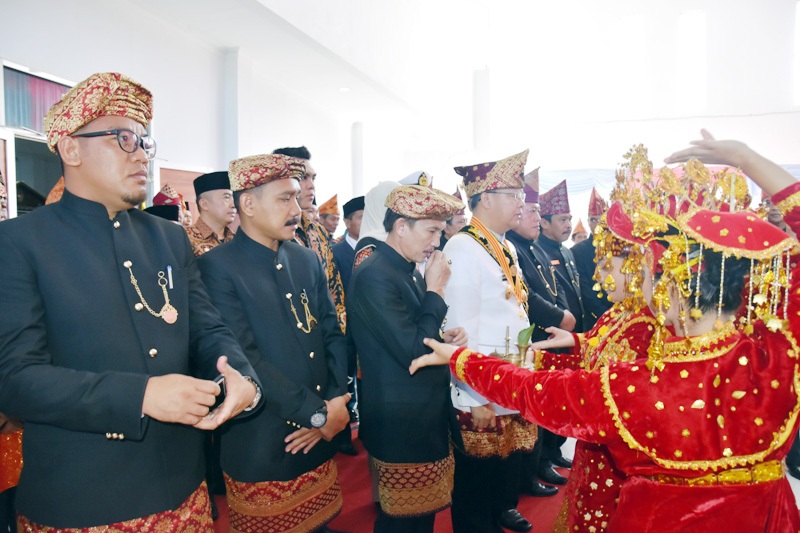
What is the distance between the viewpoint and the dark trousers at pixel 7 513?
2.31m

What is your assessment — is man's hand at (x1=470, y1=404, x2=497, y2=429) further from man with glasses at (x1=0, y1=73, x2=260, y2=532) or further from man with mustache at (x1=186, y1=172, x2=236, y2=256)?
man with mustache at (x1=186, y1=172, x2=236, y2=256)

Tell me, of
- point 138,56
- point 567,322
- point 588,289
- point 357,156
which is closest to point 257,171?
point 567,322

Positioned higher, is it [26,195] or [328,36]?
[328,36]

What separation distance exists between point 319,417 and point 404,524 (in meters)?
0.67

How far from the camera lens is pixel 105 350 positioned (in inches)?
54.5

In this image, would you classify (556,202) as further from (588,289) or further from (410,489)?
(410,489)

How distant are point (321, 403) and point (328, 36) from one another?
5.80 m

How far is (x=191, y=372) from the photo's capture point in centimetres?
165

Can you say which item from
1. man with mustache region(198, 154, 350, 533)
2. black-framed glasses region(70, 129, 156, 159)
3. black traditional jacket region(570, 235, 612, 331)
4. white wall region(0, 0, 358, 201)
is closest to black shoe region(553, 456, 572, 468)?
black traditional jacket region(570, 235, 612, 331)

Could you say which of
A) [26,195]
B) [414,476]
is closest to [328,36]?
[26,195]

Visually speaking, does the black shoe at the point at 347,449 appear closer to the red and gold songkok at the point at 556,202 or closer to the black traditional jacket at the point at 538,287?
the black traditional jacket at the point at 538,287

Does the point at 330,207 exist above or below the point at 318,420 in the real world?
above

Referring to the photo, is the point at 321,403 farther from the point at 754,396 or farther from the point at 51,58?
the point at 51,58

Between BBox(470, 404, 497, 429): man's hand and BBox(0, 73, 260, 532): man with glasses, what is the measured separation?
137 centimetres
